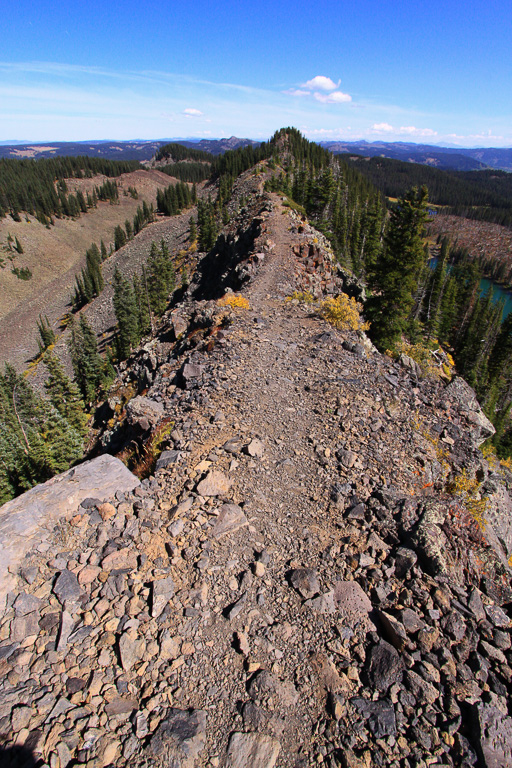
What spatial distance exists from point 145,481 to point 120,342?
5944cm

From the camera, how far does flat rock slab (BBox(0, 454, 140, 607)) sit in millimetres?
6629

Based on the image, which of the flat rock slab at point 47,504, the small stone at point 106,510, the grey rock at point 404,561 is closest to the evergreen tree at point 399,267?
the grey rock at point 404,561

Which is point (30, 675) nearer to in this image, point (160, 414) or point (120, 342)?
point (160, 414)

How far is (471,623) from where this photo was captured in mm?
6363

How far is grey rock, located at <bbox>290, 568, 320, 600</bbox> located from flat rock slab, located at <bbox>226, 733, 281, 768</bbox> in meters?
2.21

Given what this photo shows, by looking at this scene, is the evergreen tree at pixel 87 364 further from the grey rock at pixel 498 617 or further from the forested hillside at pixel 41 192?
the forested hillside at pixel 41 192

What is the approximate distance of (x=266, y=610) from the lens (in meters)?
6.49

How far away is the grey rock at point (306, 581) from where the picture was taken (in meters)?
6.78

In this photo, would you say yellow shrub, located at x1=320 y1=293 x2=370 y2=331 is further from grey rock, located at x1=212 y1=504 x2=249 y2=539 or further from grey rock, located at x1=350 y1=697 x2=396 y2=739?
grey rock, located at x1=350 y1=697 x2=396 y2=739

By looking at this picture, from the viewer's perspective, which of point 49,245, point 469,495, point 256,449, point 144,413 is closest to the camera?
point 256,449

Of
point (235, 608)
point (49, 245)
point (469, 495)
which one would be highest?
point (235, 608)

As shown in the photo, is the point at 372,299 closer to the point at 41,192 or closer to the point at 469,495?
the point at 469,495

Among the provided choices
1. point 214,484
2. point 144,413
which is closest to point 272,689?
point 214,484

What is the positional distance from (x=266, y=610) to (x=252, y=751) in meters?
1.93
